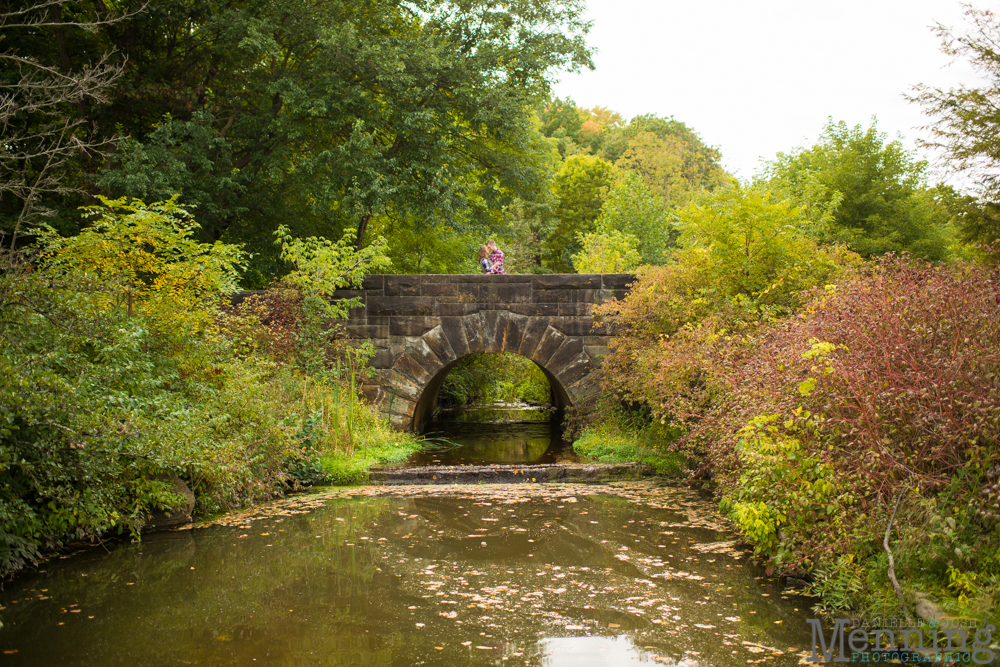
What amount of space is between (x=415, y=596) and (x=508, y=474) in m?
4.15

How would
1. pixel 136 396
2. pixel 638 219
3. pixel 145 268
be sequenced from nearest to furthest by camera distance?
1. pixel 136 396
2. pixel 145 268
3. pixel 638 219

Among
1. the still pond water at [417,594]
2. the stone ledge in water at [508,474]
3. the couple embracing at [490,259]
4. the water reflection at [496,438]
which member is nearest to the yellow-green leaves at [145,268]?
the still pond water at [417,594]

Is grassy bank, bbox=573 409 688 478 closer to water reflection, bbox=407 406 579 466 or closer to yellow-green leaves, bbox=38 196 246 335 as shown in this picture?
water reflection, bbox=407 406 579 466

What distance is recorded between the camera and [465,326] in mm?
11062

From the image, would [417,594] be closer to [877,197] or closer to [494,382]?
[494,382]

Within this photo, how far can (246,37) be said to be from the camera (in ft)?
41.7

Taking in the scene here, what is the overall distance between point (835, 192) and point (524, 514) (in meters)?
19.8

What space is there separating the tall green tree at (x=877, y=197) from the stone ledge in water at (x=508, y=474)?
16.9 m

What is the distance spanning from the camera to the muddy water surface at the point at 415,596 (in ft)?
13.1

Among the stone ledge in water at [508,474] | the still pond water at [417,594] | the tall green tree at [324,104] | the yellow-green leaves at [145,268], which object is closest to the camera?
the still pond water at [417,594]

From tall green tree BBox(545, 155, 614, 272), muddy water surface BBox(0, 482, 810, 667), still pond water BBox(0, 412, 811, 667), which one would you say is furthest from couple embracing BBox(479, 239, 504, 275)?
tall green tree BBox(545, 155, 614, 272)

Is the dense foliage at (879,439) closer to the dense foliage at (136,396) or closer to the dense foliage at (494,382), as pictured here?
the dense foliage at (136,396)

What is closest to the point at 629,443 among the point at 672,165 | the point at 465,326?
the point at 465,326

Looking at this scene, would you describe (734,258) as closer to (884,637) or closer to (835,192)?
(884,637)
